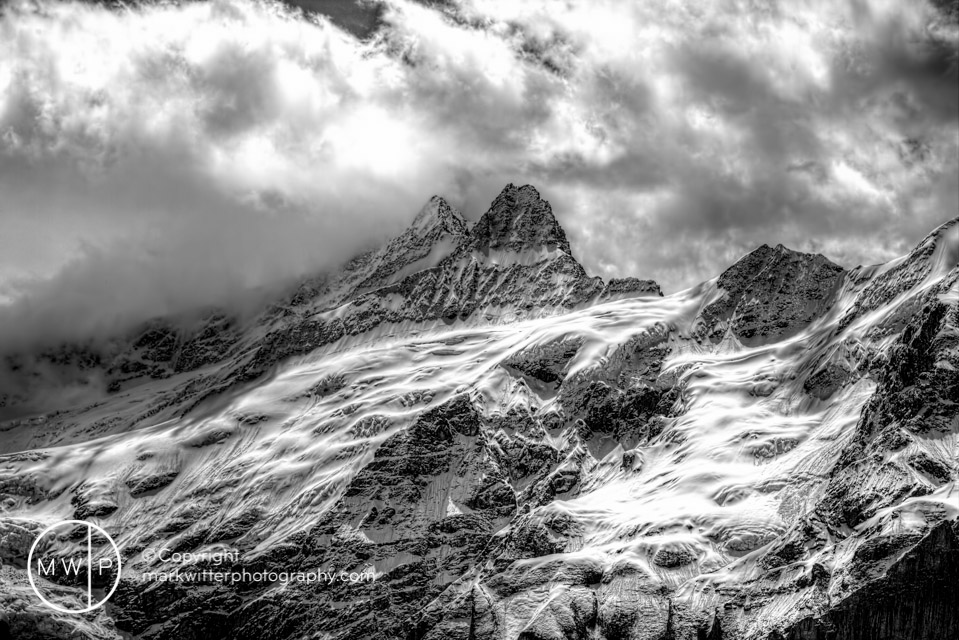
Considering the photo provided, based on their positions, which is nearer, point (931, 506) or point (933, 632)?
point (933, 632)

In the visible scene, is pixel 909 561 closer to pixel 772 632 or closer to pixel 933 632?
pixel 933 632

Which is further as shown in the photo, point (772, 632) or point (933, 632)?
point (772, 632)

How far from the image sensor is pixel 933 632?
183 metres

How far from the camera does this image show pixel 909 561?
7397 inches

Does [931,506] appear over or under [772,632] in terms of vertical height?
over

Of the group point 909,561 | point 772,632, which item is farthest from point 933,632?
point 772,632

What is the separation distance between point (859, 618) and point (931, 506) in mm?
22081

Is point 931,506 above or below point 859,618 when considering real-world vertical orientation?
above

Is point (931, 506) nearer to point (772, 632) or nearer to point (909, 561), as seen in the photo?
point (909, 561)

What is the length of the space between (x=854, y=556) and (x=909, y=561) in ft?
34.1

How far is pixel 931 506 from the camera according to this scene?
19612 cm

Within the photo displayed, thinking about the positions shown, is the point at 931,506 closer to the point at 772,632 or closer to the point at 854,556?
the point at 854,556

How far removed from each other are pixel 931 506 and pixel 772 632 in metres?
32.1

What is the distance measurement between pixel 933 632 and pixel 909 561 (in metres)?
10.8
